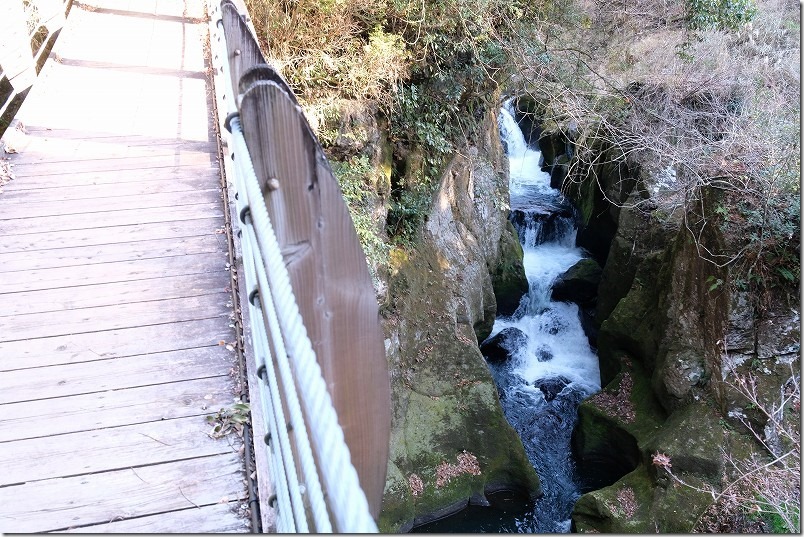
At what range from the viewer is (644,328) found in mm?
11367

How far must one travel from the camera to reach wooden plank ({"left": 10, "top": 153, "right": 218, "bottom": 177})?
13.6 ft

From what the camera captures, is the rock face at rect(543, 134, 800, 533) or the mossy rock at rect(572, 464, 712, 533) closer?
the mossy rock at rect(572, 464, 712, 533)

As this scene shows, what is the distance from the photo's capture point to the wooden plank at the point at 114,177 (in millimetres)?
3980

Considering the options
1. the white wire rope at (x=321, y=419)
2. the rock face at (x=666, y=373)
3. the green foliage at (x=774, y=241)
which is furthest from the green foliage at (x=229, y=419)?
the green foliage at (x=774, y=241)

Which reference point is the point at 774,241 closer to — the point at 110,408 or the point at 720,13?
the point at 720,13

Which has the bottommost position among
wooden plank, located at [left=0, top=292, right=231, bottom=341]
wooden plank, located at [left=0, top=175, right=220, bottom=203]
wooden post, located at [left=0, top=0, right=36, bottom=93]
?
wooden plank, located at [left=0, top=292, right=231, bottom=341]

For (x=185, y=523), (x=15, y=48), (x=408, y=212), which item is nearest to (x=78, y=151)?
(x=15, y=48)

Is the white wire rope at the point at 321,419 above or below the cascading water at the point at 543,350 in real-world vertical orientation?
above

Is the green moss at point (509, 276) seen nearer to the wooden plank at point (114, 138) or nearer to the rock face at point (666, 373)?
the rock face at point (666, 373)

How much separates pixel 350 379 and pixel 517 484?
389 inches

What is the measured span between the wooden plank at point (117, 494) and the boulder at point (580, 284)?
44.5 ft

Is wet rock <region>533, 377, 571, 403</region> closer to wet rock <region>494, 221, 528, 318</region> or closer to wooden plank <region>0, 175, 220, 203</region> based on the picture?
wet rock <region>494, 221, 528, 318</region>

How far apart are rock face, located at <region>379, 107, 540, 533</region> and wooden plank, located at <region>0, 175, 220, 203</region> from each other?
5.80m

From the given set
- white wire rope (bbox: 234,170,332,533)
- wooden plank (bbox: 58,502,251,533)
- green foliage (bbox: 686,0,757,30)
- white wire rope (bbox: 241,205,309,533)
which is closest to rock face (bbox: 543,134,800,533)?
green foliage (bbox: 686,0,757,30)
